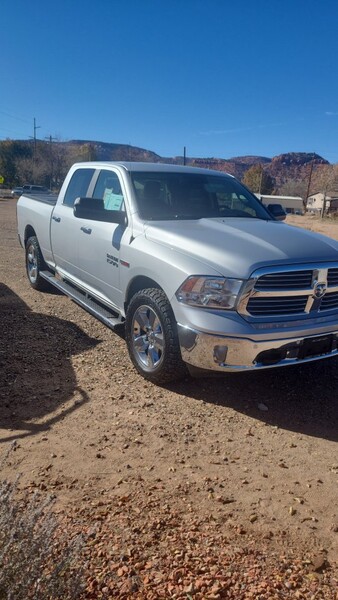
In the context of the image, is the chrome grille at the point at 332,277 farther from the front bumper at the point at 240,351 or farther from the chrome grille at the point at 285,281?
the front bumper at the point at 240,351

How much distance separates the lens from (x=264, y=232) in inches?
172

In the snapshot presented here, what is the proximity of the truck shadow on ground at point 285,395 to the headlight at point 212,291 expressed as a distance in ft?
2.07

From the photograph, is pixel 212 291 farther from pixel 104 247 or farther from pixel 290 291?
pixel 104 247

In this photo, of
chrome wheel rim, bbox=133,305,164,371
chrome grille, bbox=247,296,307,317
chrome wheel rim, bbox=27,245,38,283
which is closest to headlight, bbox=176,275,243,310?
chrome grille, bbox=247,296,307,317

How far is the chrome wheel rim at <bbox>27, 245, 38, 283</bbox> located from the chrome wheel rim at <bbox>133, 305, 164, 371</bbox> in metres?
3.59

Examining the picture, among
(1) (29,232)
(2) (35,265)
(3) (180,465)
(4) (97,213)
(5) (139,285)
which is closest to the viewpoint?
(3) (180,465)

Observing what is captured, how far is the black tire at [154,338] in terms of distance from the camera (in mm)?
3986

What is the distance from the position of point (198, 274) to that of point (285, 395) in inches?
55.3

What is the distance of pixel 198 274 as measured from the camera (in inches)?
146

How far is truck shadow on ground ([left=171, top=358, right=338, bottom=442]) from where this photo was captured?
12.6 feet

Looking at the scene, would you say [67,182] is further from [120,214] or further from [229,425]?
[229,425]

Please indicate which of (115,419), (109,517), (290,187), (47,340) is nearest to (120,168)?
(47,340)

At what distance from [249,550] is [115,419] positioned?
159cm

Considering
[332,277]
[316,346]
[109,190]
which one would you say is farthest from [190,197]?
[316,346]
